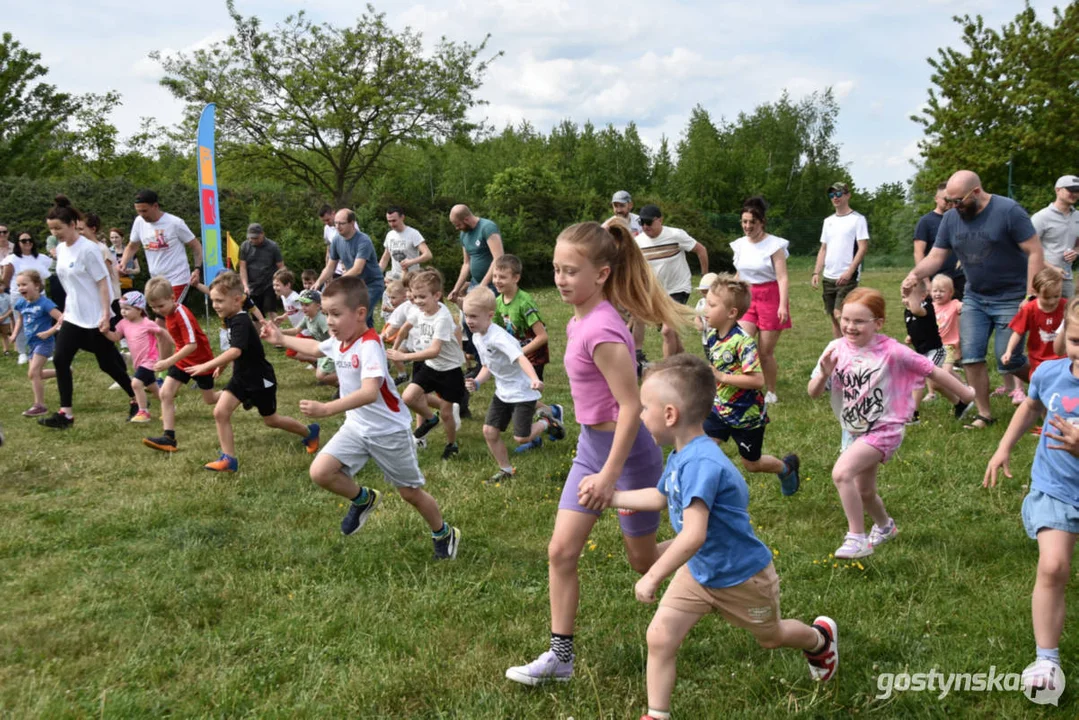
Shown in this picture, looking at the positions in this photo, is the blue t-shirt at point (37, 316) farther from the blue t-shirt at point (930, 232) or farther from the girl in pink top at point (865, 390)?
the blue t-shirt at point (930, 232)

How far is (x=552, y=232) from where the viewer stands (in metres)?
30.3

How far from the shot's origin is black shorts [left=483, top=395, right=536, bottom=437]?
21.7 ft

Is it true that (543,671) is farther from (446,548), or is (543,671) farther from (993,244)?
(993,244)

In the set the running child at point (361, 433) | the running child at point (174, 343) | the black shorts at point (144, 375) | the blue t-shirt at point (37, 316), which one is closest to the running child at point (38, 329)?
the blue t-shirt at point (37, 316)

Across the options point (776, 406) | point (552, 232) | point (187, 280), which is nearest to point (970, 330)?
point (776, 406)

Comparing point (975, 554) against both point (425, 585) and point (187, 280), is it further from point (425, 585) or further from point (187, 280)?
point (187, 280)

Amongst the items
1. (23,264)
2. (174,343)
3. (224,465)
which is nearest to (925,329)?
(224,465)

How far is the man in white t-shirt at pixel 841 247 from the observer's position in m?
9.96

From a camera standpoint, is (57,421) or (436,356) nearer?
(436,356)

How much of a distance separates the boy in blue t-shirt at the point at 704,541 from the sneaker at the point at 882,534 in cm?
209

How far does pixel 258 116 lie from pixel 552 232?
11903 mm

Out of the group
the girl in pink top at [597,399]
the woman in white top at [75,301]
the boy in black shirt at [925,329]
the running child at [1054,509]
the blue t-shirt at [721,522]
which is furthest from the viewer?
the woman in white top at [75,301]

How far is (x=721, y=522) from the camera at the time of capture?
9.78 ft

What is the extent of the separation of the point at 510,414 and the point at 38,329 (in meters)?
7.03
